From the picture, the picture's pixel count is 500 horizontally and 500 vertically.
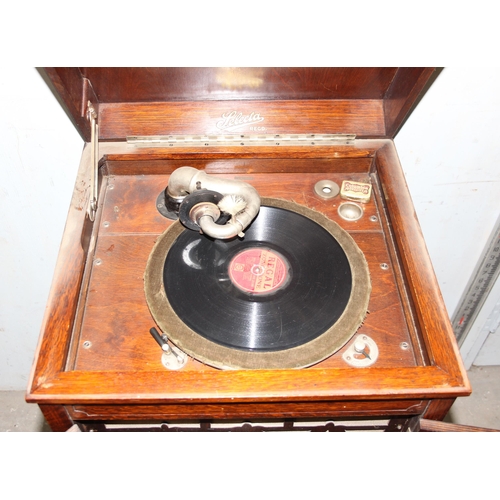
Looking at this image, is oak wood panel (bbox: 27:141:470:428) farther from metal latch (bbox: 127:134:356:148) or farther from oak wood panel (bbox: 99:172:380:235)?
metal latch (bbox: 127:134:356:148)

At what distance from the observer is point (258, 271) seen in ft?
3.62

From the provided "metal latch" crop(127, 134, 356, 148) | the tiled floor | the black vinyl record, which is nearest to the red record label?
the black vinyl record

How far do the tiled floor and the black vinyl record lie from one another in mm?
1307

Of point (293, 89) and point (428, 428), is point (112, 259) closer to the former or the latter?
point (293, 89)

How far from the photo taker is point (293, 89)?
4.20 feet

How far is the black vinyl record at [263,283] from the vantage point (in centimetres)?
99

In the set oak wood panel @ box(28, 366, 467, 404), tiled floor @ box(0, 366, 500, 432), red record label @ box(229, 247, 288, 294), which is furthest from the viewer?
tiled floor @ box(0, 366, 500, 432)

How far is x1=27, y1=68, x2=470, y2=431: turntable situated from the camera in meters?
0.90

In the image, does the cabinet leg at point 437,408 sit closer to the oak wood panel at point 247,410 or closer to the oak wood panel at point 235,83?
the oak wood panel at point 247,410

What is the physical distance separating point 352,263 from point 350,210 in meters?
0.19

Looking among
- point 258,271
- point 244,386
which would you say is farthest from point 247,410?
point 258,271

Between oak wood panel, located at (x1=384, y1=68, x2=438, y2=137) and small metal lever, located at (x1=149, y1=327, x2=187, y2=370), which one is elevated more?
oak wood panel, located at (x1=384, y1=68, x2=438, y2=137)

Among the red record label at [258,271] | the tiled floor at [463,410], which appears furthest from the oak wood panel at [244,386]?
the tiled floor at [463,410]
